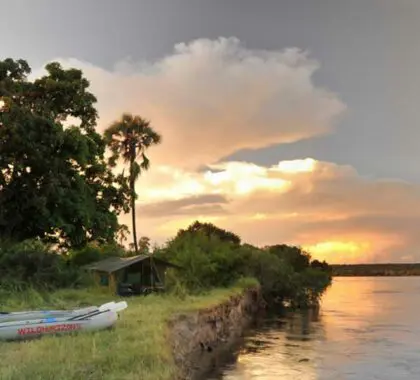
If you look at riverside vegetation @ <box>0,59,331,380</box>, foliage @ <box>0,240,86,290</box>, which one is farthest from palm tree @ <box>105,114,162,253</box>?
foliage @ <box>0,240,86,290</box>

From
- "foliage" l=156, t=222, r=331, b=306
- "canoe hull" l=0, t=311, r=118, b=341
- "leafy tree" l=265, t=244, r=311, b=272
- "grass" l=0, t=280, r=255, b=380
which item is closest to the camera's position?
"grass" l=0, t=280, r=255, b=380

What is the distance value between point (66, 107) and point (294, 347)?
21.9 metres

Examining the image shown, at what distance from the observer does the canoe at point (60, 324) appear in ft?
53.1

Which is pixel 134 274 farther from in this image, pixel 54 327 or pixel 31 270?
pixel 54 327

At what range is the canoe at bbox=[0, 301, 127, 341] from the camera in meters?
16.2

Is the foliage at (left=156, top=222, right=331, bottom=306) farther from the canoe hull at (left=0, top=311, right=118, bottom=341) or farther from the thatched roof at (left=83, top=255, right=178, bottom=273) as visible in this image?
the canoe hull at (left=0, top=311, right=118, bottom=341)

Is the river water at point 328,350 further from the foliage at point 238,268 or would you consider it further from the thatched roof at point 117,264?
the thatched roof at point 117,264

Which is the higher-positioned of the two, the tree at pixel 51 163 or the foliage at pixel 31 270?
the tree at pixel 51 163

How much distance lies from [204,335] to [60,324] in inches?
392

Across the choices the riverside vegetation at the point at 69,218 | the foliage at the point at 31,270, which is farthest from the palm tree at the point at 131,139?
the foliage at the point at 31,270

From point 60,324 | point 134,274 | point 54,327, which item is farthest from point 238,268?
point 54,327

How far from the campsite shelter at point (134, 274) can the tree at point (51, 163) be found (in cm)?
316

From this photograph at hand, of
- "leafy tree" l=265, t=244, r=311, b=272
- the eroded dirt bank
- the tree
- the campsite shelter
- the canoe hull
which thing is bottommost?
the eroded dirt bank

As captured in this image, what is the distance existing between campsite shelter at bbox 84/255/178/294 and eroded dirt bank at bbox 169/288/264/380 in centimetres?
489
